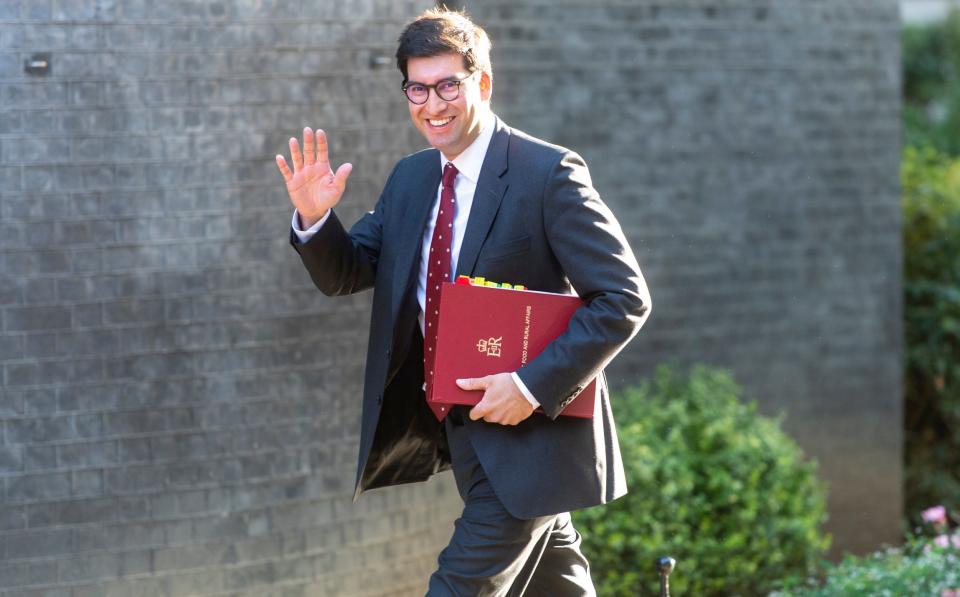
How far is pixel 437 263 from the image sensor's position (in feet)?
13.6

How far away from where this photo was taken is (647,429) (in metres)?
6.64

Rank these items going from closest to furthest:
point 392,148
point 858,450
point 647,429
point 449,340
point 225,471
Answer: point 449,340 → point 225,471 → point 392,148 → point 647,429 → point 858,450

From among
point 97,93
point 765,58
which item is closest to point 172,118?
point 97,93

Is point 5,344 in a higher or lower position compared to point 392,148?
lower

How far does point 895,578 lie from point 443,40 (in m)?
3.17

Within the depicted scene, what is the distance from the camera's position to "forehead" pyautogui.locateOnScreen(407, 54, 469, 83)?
13.1 feet

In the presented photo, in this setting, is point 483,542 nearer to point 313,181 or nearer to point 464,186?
point 464,186

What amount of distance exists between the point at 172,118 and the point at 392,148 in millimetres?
985

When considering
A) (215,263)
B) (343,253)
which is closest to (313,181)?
(343,253)

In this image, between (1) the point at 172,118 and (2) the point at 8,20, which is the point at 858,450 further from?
(2) the point at 8,20

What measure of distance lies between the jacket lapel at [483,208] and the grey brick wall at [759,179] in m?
2.53

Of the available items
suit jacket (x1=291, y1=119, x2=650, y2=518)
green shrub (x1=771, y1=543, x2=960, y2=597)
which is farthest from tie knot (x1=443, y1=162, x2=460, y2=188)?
green shrub (x1=771, y1=543, x2=960, y2=597)

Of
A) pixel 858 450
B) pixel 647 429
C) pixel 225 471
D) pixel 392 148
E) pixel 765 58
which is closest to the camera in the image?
pixel 225 471

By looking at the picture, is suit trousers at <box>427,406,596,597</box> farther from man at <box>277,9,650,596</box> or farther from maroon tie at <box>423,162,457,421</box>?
maroon tie at <box>423,162,457,421</box>
